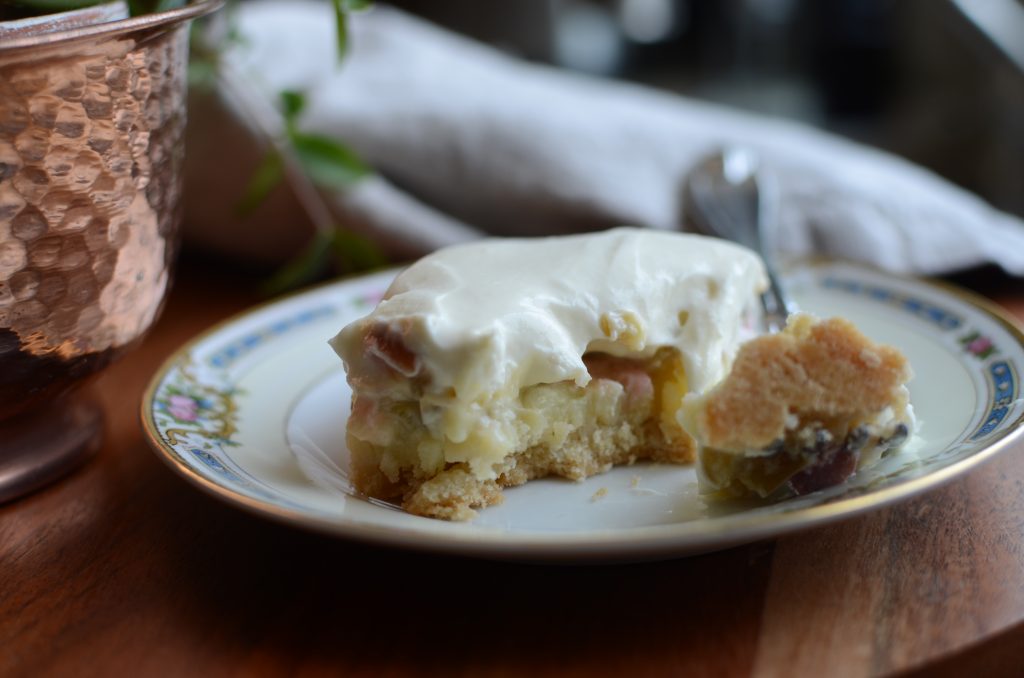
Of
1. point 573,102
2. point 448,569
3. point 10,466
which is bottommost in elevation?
point 10,466

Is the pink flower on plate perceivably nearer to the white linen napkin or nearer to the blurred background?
the white linen napkin

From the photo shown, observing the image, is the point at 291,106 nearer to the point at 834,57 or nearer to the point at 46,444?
the point at 46,444

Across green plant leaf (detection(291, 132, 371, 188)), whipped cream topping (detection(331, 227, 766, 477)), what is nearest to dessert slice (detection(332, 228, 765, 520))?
whipped cream topping (detection(331, 227, 766, 477))

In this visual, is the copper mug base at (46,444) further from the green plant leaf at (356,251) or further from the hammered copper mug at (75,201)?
the green plant leaf at (356,251)

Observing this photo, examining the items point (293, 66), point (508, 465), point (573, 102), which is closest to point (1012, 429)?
point (508, 465)

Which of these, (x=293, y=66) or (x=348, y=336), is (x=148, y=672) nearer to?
(x=348, y=336)

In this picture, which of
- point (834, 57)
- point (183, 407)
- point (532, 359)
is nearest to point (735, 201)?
point (532, 359)
